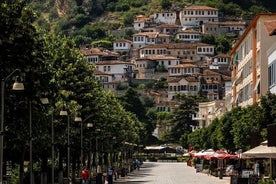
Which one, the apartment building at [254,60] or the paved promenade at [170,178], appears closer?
the paved promenade at [170,178]

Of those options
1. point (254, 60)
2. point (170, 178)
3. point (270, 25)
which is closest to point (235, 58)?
point (254, 60)

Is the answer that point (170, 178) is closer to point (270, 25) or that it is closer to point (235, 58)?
point (270, 25)

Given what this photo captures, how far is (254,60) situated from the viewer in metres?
96.1

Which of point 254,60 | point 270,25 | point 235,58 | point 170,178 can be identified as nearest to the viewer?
point 170,178

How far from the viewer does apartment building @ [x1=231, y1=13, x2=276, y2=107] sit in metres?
89.3

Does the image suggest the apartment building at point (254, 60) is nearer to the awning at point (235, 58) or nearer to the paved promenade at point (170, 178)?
the awning at point (235, 58)

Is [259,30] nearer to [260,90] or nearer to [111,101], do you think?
[260,90]

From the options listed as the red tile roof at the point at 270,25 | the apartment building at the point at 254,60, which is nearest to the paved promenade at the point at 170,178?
the apartment building at the point at 254,60

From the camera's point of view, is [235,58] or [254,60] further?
[235,58]

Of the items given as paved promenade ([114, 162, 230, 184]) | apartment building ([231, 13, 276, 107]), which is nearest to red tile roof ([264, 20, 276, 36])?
apartment building ([231, 13, 276, 107])

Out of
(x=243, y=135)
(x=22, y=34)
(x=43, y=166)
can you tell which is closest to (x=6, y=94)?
(x=22, y=34)

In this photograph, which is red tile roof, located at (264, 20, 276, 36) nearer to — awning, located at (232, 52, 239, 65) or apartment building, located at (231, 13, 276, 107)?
apartment building, located at (231, 13, 276, 107)

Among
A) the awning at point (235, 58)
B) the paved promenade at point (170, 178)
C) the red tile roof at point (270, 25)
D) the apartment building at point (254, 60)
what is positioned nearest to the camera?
the paved promenade at point (170, 178)

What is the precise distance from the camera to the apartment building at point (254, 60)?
293 feet
